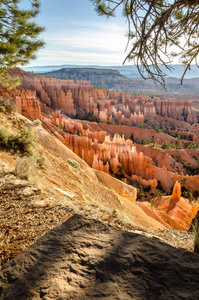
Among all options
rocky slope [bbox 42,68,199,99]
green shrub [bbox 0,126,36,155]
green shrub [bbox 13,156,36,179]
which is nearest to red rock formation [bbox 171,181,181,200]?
green shrub [bbox 0,126,36,155]

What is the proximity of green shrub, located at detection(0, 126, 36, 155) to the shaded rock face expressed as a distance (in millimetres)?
4029

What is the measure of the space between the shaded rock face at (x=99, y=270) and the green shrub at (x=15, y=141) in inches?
159

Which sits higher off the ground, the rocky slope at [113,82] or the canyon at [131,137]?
the rocky slope at [113,82]

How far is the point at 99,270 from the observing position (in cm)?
125

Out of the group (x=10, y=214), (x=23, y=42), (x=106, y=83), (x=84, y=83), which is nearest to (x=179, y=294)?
(x=10, y=214)

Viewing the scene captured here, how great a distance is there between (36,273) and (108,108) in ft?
201

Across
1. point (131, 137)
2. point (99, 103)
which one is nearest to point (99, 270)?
point (131, 137)

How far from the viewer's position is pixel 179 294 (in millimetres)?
1077

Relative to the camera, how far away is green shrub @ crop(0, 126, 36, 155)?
494cm

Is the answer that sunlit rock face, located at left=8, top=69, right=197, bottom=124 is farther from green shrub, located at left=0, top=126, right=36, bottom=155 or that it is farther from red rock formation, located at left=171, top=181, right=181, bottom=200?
green shrub, located at left=0, top=126, right=36, bottom=155

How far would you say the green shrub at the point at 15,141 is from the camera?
4.94 m

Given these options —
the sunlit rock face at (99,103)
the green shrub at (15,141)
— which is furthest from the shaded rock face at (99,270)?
the sunlit rock face at (99,103)

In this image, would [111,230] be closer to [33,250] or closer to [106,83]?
[33,250]

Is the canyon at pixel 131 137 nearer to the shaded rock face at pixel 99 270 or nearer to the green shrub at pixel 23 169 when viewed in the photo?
the green shrub at pixel 23 169
